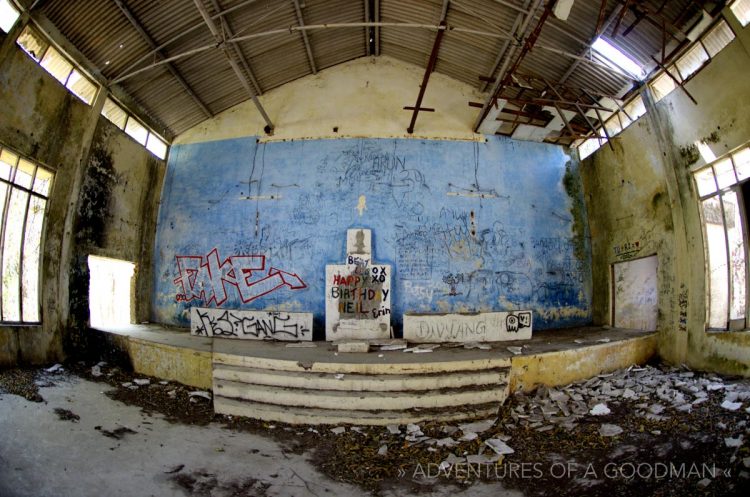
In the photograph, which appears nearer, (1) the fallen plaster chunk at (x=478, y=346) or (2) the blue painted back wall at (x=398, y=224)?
(1) the fallen plaster chunk at (x=478, y=346)

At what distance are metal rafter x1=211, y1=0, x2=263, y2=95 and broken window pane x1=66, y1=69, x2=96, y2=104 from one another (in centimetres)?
312

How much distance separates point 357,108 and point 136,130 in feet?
18.9

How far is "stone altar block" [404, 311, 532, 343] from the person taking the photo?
8367 mm

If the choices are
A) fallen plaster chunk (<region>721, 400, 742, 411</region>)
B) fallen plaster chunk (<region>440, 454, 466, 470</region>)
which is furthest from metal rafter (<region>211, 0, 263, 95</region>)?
fallen plaster chunk (<region>721, 400, 742, 411</region>)

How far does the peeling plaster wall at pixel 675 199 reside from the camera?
21.6 feet

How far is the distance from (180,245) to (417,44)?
8.28m

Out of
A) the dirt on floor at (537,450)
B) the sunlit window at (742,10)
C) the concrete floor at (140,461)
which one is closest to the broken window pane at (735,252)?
the dirt on floor at (537,450)

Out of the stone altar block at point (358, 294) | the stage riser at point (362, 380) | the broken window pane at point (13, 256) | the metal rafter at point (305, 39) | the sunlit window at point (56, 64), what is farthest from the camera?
the stone altar block at point (358, 294)

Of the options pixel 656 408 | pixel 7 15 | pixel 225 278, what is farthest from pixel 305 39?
pixel 656 408

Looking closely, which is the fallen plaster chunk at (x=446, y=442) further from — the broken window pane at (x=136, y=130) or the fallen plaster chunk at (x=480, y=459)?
the broken window pane at (x=136, y=130)

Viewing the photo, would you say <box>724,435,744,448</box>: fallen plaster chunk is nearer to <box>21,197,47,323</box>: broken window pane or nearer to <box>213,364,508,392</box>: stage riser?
<box>213,364,508,392</box>: stage riser

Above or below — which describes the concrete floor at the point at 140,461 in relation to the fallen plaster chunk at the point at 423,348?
below

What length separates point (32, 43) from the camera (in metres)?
6.83

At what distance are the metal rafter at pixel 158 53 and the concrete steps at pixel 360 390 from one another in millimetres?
6950
